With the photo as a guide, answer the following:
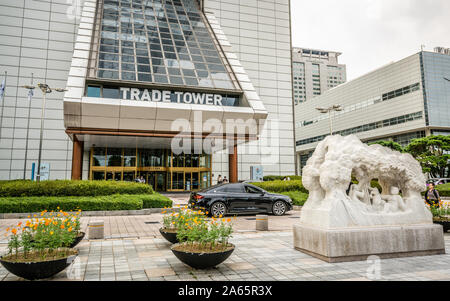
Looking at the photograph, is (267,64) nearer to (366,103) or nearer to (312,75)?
(366,103)

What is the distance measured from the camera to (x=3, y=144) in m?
A: 28.3

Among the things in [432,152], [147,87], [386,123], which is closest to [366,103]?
[386,123]

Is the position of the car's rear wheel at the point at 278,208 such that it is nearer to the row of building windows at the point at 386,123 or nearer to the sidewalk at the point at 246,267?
the sidewalk at the point at 246,267

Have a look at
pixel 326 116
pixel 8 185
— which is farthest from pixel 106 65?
pixel 326 116

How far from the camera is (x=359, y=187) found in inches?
266

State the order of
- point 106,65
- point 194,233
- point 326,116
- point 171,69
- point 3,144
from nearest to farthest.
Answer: point 194,233 → point 106,65 → point 171,69 → point 3,144 → point 326,116

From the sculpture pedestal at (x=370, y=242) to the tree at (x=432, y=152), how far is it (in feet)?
140

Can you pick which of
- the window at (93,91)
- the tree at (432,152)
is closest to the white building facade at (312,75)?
the tree at (432,152)

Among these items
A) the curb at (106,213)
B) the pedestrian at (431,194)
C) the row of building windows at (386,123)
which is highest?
the row of building windows at (386,123)

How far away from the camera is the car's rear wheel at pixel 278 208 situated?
14.2 m

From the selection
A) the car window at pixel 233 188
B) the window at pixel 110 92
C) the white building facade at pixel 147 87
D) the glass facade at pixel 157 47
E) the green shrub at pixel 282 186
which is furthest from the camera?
the glass facade at pixel 157 47
